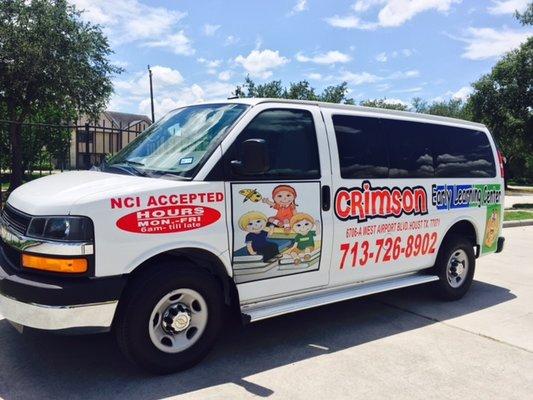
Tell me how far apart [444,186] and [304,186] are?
218 cm

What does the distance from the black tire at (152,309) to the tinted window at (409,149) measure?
239 cm

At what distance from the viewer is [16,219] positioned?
3.74 meters

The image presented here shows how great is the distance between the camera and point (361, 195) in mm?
4863

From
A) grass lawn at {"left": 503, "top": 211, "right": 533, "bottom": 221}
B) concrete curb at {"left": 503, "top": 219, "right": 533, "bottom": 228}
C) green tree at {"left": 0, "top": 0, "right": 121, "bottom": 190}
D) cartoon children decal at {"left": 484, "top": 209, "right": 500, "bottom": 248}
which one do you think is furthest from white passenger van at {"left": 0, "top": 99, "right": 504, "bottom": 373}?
green tree at {"left": 0, "top": 0, "right": 121, "bottom": 190}

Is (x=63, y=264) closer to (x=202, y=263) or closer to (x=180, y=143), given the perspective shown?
(x=202, y=263)

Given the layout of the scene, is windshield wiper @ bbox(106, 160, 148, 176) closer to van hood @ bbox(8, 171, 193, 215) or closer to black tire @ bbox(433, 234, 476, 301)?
van hood @ bbox(8, 171, 193, 215)

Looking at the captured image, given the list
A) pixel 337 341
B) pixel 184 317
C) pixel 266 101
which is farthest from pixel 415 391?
pixel 266 101

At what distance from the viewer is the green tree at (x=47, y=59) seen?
20.0 metres

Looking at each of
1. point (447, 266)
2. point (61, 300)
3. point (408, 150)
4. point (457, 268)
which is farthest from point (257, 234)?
point (457, 268)

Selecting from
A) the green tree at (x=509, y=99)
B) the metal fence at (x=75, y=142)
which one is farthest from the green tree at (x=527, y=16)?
the metal fence at (x=75, y=142)

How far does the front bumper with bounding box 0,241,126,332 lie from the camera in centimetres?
331

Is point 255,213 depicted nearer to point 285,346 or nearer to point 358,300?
point 285,346

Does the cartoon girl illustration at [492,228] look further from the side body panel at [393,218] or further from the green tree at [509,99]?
the green tree at [509,99]

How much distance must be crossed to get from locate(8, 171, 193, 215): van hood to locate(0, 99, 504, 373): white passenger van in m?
0.01
